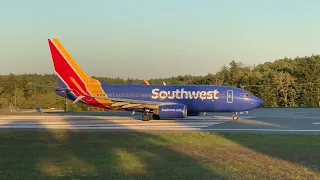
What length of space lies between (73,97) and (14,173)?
2763cm

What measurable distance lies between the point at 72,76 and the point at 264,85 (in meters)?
42.2

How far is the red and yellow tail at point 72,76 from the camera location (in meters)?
36.9

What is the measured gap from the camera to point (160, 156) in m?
13.7

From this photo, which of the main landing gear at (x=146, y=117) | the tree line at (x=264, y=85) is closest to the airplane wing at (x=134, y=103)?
the main landing gear at (x=146, y=117)

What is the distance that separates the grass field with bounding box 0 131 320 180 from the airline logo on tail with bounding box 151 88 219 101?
14.6m

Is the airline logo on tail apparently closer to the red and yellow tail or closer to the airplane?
the airplane

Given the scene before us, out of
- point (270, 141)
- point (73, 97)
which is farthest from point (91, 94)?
point (270, 141)

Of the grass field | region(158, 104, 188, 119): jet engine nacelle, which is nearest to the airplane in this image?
region(158, 104, 188, 119): jet engine nacelle

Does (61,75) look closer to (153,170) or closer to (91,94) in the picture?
(91,94)

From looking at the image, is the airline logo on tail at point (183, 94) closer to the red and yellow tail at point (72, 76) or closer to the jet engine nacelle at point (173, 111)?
the jet engine nacelle at point (173, 111)

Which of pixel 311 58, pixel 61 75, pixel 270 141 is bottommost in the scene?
pixel 270 141

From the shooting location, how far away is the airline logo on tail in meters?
35.7

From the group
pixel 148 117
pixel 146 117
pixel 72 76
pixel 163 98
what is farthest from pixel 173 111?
pixel 72 76

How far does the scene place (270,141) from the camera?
1825cm
